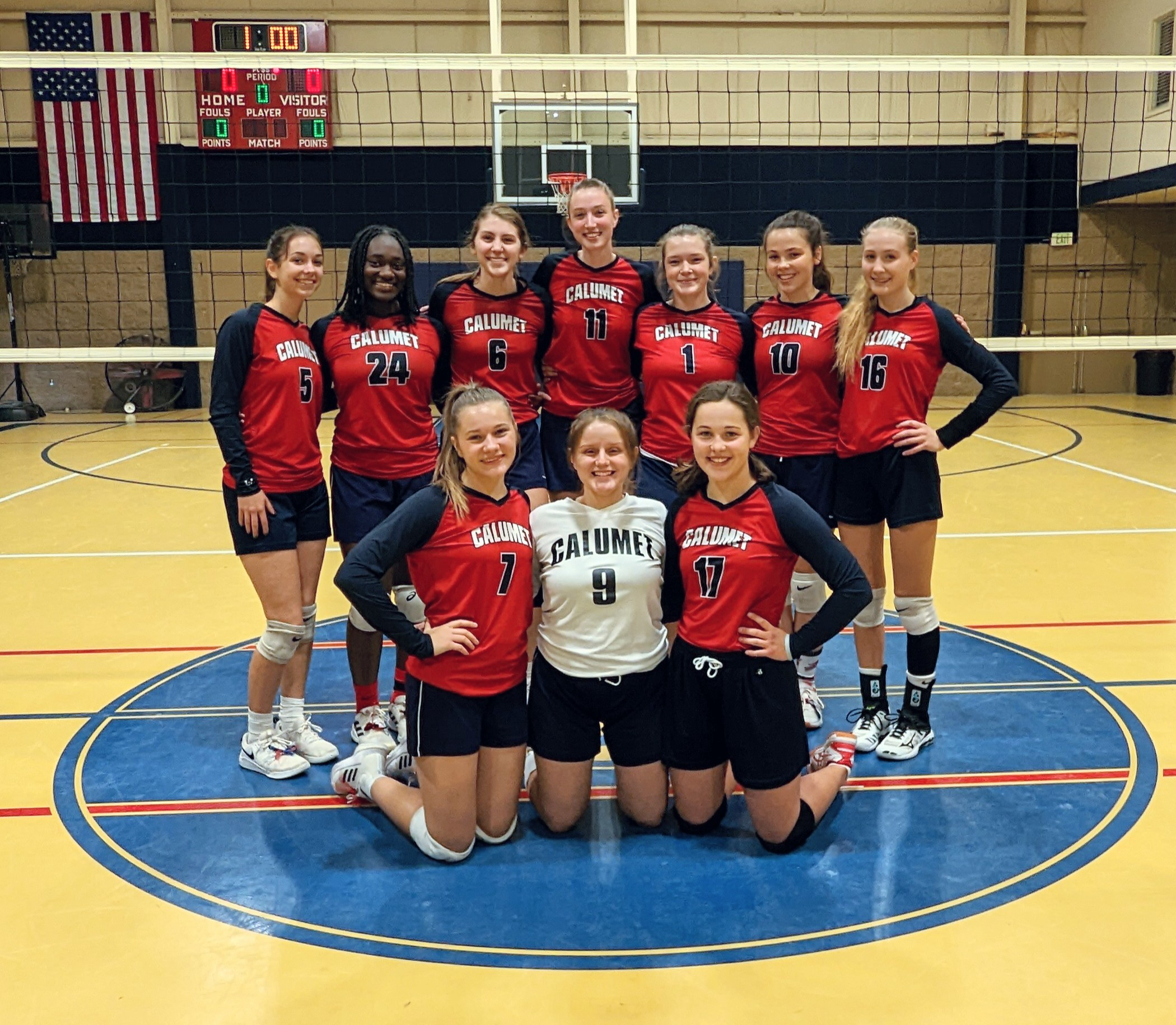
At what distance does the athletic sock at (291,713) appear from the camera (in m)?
4.14

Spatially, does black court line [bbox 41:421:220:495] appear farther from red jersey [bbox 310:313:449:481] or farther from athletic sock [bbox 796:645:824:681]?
athletic sock [bbox 796:645:824:681]

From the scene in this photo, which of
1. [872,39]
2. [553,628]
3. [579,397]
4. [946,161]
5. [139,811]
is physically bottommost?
[139,811]

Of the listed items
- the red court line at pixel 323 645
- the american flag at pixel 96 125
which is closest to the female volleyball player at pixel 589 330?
the red court line at pixel 323 645

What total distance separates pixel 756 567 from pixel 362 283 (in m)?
1.78

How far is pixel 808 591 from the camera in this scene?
4434 millimetres

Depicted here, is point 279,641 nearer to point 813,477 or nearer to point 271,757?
point 271,757

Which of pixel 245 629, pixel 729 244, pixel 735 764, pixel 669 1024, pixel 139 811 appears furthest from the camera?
pixel 729 244

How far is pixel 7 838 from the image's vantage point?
3.42 meters

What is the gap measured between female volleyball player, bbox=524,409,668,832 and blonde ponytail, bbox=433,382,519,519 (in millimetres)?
274

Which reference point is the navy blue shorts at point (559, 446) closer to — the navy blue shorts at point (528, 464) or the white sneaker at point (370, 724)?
the navy blue shorts at point (528, 464)

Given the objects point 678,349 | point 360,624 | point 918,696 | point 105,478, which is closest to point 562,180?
point 105,478

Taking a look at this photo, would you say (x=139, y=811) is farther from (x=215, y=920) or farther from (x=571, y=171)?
(x=571, y=171)

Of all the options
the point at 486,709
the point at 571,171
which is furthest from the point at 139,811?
the point at 571,171

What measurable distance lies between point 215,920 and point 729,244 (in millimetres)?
14108
